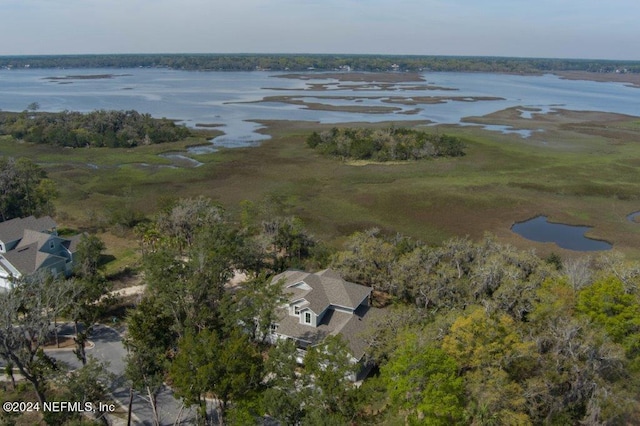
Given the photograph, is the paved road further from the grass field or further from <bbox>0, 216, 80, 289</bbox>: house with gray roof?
the grass field

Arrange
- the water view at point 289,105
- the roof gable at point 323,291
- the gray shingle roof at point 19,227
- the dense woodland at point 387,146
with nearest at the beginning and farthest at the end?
the roof gable at point 323,291 < the gray shingle roof at point 19,227 < the dense woodland at point 387,146 < the water view at point 289,105

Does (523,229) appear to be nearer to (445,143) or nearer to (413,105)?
(445,143)

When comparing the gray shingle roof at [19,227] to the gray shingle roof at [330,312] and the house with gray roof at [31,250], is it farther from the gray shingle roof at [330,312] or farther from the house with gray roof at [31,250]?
the gray shingle roof at [330,312]

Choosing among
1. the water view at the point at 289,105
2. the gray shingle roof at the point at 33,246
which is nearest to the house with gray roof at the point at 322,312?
the gray shingle roof at the point at 33,246

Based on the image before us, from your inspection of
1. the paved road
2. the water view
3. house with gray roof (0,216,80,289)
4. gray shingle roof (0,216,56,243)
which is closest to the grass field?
gray shingle roof (0,216,56,243)

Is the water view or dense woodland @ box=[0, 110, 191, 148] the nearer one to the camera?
dense woodland @ box=[0, 110, 191, 148]

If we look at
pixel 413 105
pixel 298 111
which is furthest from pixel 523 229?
pixel 413 105
